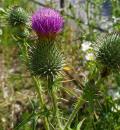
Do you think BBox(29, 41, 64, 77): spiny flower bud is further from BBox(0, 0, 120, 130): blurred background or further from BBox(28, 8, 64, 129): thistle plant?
BBox(0, 0, 120, 130): blurred background

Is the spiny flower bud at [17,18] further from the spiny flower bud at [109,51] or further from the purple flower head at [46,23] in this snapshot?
the spiny flower bud at [109,51]

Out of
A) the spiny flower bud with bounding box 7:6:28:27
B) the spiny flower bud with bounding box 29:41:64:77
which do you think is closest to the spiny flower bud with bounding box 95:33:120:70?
the spiny flower bud with bounding box 29:41:64:77

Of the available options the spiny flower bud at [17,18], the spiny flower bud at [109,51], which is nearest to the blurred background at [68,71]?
the spiny flower bud at [17,18]

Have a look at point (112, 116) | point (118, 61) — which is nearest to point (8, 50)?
point (112, 116)

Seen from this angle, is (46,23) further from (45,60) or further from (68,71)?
(68,71)

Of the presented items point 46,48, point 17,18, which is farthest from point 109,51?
point 17,18

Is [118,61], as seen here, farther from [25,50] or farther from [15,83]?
[15,83]
